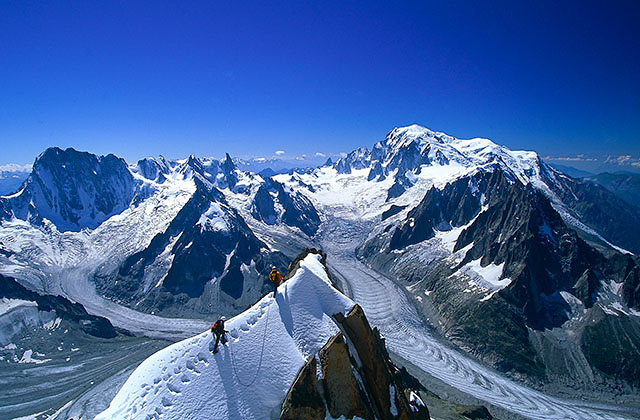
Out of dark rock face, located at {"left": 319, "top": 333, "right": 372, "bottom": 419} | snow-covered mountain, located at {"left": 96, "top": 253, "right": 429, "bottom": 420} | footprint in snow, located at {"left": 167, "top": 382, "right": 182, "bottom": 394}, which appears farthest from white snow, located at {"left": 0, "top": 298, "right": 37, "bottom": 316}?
dark rock face, located at {"left": 319, "top": 333, "right": 372, "bottom": 419}

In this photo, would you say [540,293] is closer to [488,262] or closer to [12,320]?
[488,262]

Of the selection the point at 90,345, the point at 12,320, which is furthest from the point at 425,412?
the point at 12,320

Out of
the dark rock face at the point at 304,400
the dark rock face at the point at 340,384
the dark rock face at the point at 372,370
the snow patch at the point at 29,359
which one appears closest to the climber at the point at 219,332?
the dark rock face at the point at 304,400

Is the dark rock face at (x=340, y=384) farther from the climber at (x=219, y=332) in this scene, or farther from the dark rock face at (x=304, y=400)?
the climber at (x=219, y=332)

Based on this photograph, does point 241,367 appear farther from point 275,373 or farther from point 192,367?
point 192,367

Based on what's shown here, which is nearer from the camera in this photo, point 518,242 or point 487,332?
point 487,332

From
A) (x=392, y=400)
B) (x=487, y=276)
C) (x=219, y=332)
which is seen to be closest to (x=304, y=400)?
(x=392, y=400)

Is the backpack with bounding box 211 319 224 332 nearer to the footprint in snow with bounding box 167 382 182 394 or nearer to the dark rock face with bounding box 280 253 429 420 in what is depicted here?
the footprint in snow with bounding box 167 382 182 394
